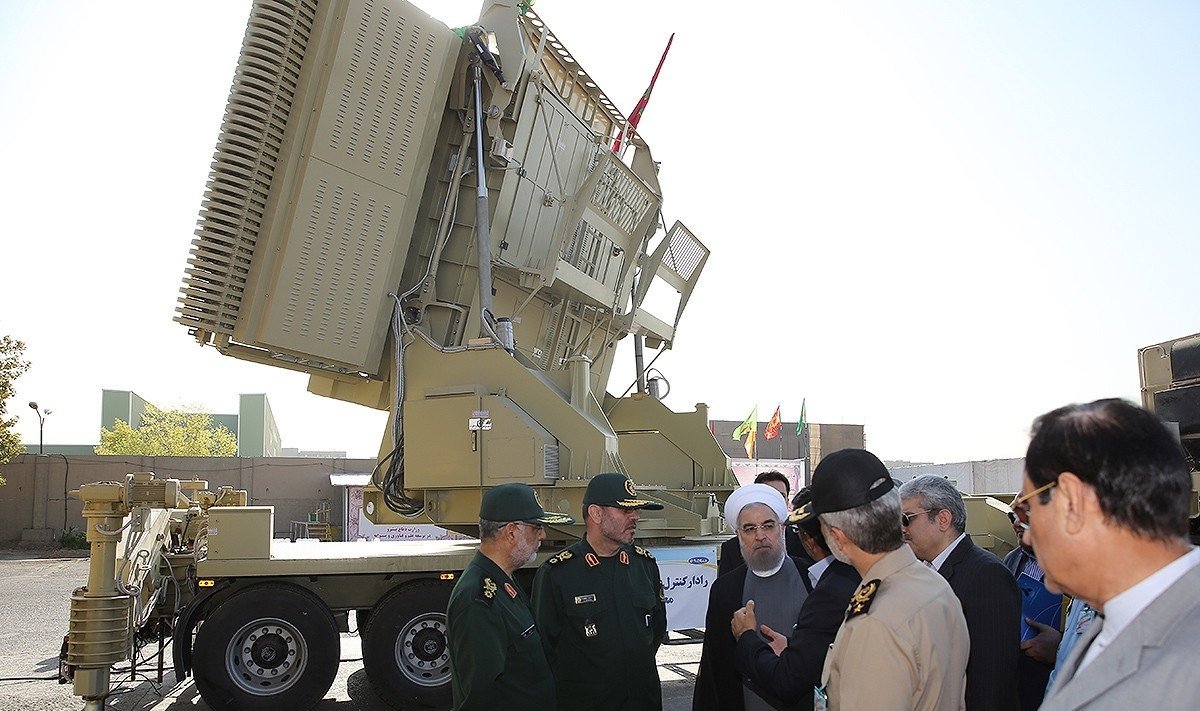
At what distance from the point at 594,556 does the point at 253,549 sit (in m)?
3.96

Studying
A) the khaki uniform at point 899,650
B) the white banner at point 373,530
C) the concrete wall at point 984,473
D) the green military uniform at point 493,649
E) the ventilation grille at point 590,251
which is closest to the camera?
the khaki uniform at point 899,650

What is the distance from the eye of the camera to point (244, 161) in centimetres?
738

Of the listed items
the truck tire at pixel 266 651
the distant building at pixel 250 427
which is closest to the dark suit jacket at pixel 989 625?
the truck tire at pixel 266 651

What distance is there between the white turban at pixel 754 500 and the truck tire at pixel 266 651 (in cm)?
426

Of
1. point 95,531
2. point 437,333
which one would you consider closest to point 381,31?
point 437,333

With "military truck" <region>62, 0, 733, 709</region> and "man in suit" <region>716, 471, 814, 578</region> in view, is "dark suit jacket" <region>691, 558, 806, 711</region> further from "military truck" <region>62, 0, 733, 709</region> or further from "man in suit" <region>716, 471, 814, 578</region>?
"military truck" <region>62, 0, 733, 709</region>

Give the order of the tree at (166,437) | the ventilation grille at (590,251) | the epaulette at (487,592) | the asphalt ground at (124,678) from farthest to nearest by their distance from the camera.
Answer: the tree at (166,437) → the ventilation grille at (590,251) → the asphalt ground at (124,678) → the epaulette at (487,592)

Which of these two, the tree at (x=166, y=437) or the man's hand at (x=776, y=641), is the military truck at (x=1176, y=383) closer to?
the man's hand at (x=776, y=641)

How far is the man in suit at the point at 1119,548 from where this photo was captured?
146 cm

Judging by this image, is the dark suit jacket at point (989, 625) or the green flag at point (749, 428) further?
the green flag at point (749, 428)

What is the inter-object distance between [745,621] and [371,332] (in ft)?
18.4

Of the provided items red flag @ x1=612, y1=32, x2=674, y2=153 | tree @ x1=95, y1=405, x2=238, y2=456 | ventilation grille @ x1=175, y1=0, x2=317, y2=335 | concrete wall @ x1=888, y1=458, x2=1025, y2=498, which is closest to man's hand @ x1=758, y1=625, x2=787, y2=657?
ventilation grille @ x1=175, y1=0, x2=317, y2=335

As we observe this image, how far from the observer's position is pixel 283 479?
3017cm

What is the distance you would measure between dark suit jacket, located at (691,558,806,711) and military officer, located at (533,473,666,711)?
0.33 m
